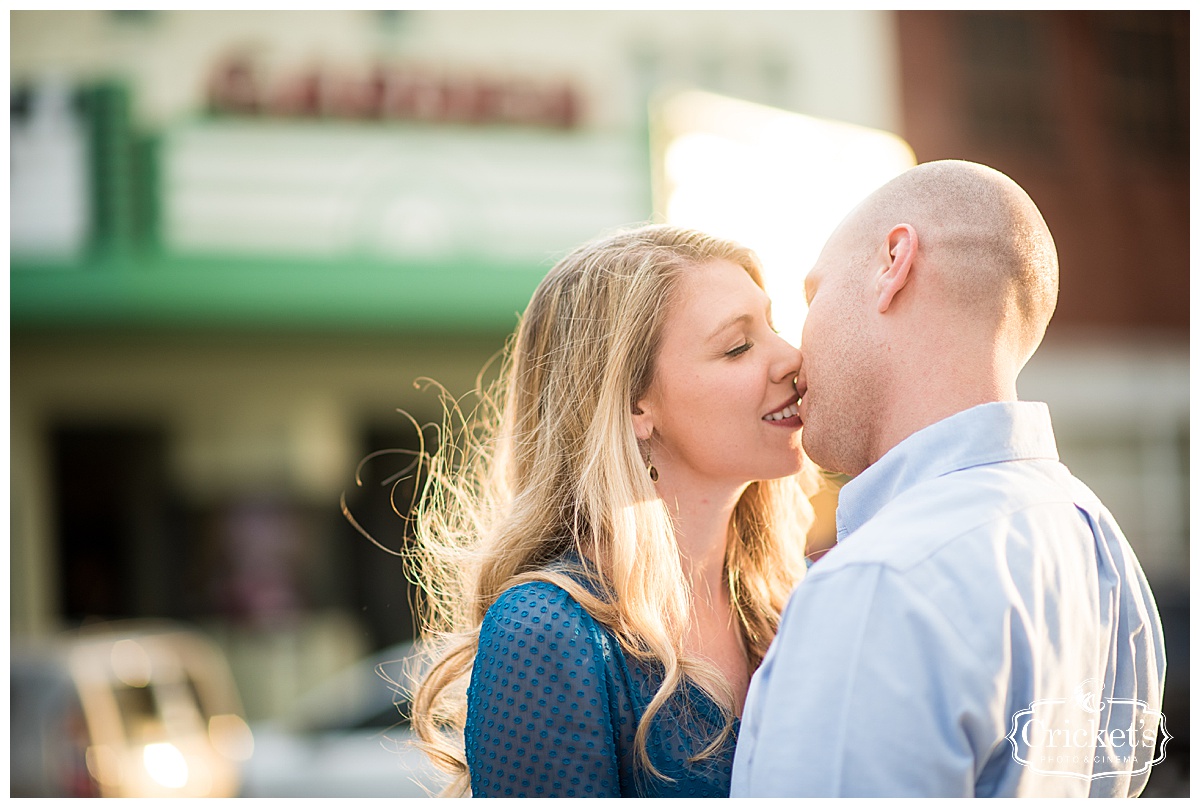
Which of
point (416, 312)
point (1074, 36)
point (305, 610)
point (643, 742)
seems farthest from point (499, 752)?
point (1074, 36)

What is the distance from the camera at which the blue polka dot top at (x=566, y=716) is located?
6.57ft

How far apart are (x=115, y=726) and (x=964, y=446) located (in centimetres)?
535

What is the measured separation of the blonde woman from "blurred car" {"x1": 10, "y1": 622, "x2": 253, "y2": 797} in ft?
12.6

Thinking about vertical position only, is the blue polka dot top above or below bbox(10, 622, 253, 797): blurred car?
above

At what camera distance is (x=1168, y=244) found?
12891 millimetres

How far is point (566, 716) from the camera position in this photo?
6.59 feet

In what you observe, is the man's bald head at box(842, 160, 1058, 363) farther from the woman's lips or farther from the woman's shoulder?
the woman's shoulder

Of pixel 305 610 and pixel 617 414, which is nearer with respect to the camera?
pixel 617 414

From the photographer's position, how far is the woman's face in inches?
93.5

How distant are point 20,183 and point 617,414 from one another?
8.07 metres

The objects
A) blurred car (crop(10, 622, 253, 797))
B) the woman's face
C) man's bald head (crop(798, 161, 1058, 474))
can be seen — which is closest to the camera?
man's bald head (crop(798, 161, 1058, 474))

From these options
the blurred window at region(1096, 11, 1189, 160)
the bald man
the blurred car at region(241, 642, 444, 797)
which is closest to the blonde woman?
the bald man

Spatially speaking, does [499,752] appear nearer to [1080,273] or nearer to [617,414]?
[617,414]

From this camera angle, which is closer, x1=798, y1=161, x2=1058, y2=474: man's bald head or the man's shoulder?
the man's shoulder
